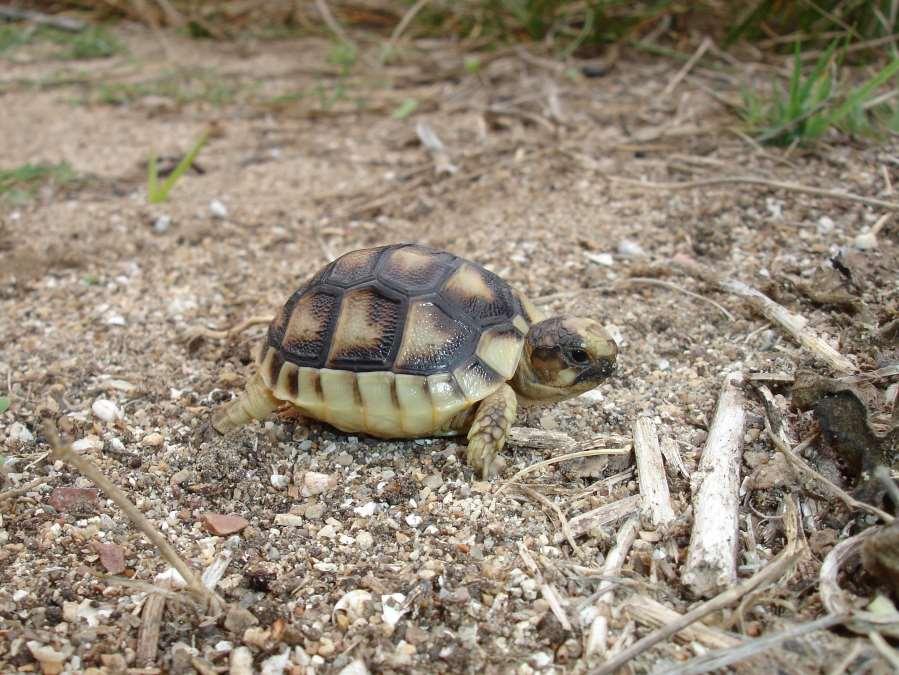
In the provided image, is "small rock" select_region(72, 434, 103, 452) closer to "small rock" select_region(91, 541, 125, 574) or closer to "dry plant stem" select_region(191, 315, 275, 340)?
"small rock" select_region(91, 541, 125, 574)

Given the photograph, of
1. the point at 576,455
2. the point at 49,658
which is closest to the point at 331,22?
the point at 576,455

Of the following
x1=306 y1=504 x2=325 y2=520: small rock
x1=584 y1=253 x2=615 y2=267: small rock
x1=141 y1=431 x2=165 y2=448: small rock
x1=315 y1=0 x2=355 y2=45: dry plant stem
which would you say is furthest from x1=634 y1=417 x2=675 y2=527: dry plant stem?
x1=315 y1=0 x2=355 y2=45: dry plant stem

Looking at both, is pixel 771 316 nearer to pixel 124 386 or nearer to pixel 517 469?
pixel 517 469

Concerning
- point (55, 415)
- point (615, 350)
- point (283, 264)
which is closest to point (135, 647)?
point (55, 415)

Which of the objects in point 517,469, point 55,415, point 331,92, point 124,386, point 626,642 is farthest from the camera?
point 331,92

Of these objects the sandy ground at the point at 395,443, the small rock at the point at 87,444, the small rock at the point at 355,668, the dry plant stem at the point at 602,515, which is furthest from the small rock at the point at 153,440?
the dry plant stem at the point at 602,515
